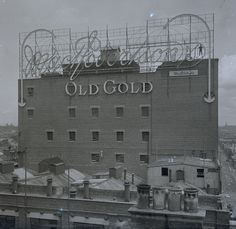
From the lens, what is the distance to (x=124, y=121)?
12.4 meters

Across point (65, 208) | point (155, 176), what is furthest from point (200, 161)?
point (65, 208)

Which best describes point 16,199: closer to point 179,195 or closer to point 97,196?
point 97,196

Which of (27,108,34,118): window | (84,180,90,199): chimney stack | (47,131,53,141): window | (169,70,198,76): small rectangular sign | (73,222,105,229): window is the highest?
(169,70,198,76): small rectangular sign

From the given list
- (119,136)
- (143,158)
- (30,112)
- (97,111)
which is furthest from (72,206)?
(30,112)

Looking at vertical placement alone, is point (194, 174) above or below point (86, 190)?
below

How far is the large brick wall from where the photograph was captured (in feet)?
38.4

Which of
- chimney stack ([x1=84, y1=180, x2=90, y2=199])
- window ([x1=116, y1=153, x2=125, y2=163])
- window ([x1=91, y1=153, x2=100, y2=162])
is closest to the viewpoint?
chimney stack ([x1=84, y1=180, x2=90, y2=199])

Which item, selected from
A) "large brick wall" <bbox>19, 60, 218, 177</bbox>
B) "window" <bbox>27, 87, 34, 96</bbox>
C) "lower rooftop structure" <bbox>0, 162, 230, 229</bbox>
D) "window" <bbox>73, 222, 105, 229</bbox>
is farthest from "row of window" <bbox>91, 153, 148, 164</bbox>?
"window" <bbox>73, 222, 105, 229</bbox>

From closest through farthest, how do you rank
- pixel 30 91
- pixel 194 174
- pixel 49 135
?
pixel 194 174
pixel 49 135
pixel 30 91

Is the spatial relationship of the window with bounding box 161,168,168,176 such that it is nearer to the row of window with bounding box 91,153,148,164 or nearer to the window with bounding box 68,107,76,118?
the row of window with bounding box 91,153,148,164

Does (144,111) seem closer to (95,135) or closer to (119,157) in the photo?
(119,157)

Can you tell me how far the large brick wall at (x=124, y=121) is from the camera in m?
11.7

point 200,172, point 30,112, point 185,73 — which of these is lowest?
point 200,172

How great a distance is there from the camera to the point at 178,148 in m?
11.8
